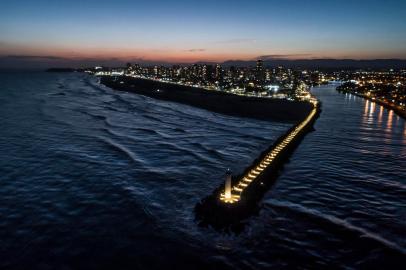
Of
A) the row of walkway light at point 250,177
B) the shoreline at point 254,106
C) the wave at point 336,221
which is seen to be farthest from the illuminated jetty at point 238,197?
the shoreline at point 254,106

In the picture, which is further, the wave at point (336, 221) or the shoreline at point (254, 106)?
the shoreline at point (254, 106)

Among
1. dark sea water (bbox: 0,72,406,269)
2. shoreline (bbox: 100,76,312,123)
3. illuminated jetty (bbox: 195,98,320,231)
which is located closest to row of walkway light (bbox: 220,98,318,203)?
illuminated jetty (bbox: 195,98,320,231)

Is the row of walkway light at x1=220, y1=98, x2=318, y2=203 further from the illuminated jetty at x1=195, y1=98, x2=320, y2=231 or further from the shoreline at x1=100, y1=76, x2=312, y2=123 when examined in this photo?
the shoreline at x1=100, y1=76, x2=312, y2=123

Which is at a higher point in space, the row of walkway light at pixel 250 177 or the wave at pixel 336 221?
the row of walkway light at pixel 250 177

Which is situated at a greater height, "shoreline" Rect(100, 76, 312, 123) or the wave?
"shoreline" Rect(100, 76, 312, 123)

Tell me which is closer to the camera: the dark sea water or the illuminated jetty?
the dark sea water

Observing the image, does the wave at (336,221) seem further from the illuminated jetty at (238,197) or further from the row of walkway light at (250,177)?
the row of walkway light at (250,177)

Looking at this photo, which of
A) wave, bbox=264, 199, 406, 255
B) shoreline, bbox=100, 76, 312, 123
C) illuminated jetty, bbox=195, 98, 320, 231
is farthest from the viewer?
shoreline, bbox=100, 76, 312, 123

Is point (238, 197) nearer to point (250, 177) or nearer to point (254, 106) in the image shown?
point (250, 177)

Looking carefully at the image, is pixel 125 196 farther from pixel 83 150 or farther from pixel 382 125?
pixel 382 125

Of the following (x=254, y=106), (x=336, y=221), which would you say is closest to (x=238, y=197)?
(x=336, y=221)
